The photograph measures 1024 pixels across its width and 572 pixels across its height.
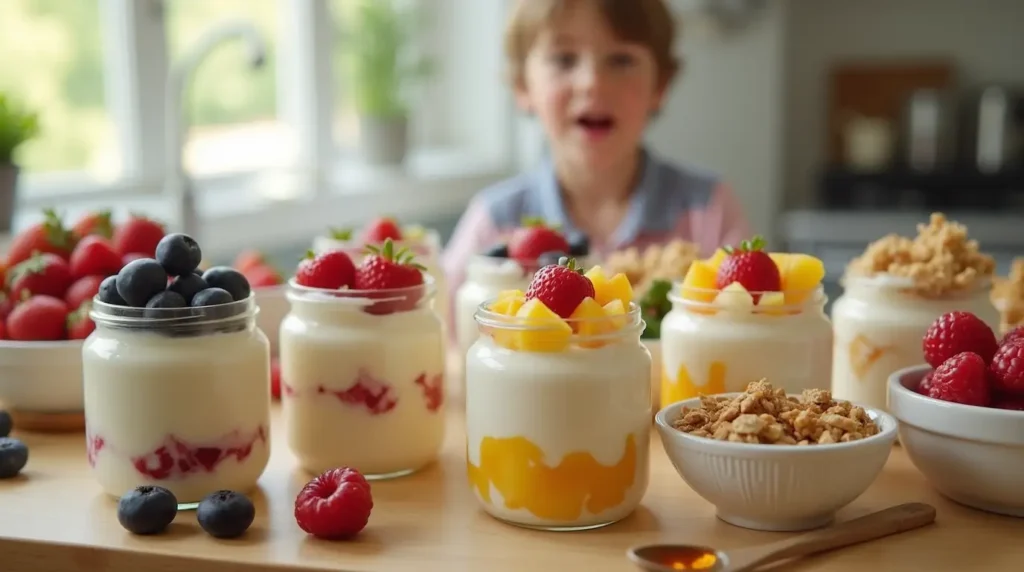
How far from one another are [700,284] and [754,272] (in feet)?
0.21

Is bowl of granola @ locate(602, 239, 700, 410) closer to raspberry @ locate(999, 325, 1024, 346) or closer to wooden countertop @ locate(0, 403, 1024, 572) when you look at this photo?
wooden countertop @ locate(0, 403, 1024, 572)

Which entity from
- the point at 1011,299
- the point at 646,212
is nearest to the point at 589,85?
the point at 646,212

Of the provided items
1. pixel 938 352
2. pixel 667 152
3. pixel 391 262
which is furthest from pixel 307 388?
pixel 667 152

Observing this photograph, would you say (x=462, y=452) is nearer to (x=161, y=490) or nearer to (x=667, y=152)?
(x=161, y=490)

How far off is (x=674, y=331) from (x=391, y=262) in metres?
0.32

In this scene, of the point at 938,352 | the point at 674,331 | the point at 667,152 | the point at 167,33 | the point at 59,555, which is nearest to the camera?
the point at 59,555

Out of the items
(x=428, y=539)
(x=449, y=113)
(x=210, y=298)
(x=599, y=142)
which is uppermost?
(x=449, y=113)

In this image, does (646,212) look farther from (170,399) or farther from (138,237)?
(170,399)

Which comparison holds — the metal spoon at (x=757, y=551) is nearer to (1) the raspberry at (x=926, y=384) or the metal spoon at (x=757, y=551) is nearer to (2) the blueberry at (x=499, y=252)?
(1) the raspberry at (x=926, y=384)

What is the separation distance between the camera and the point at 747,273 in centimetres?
119

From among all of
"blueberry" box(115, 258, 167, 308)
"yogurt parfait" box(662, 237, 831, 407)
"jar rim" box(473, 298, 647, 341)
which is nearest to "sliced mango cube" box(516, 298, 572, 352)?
"jar rim" box(473, 298, 647, 341)

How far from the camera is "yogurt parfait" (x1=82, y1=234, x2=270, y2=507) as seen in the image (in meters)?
1.06

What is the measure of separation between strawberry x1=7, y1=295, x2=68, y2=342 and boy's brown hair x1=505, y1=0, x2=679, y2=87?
4.02 ft

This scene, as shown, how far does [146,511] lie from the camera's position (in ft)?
3.26
